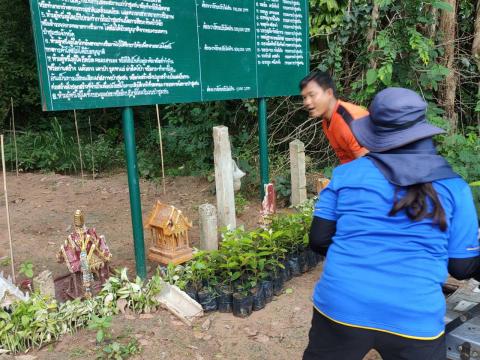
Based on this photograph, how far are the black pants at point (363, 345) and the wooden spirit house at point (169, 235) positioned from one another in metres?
1.91

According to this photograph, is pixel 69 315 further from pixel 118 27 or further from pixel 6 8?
pixel 6 8

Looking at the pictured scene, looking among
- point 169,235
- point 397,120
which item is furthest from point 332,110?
point 397,120

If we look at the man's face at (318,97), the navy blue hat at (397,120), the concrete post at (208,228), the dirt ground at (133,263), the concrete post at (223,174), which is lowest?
the dirt ground at (133,263)

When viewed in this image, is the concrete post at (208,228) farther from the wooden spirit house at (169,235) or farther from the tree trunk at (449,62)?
the tree trunk at (449,62)

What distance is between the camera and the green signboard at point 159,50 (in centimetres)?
286

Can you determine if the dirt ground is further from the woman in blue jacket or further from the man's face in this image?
the man's face

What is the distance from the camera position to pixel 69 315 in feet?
9.39

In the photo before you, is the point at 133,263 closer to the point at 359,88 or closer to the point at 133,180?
the point at 133,180

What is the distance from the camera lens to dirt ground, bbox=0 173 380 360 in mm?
2781

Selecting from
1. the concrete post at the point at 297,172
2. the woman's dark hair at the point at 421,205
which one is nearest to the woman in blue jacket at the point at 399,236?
the woman's dark hair at the point at 421,205

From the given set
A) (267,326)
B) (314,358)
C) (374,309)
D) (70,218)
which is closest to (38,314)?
(267,326)

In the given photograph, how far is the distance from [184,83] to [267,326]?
194 cm

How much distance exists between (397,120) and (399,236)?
15.4 inches

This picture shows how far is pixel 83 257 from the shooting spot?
302 cm
